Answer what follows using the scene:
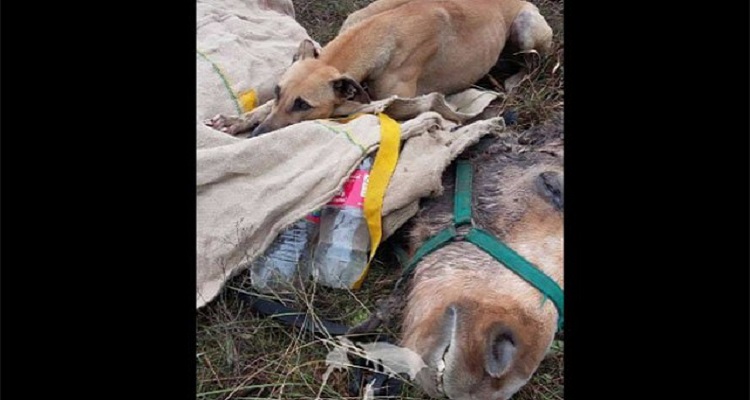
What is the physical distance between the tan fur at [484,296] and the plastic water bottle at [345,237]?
0.18 metres

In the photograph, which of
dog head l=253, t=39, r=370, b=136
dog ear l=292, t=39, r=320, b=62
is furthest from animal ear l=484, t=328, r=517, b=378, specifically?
dog ear l=292, t=39, r=320, b=62

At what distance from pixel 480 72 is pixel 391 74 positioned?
0.64 meters

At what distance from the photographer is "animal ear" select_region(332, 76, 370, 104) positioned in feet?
13.0

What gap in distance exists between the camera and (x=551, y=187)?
8.54ft

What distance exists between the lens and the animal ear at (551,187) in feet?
8.36

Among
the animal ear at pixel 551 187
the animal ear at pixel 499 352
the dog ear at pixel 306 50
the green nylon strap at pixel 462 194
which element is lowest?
the dog ear at pixel 306 50

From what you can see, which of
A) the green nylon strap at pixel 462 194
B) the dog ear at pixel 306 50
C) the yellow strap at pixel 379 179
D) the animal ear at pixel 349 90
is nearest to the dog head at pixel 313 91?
the animal ear at pixel 349 90

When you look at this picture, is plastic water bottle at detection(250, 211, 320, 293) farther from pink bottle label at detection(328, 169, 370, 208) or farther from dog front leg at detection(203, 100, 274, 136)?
dog front leg at detection(203, 100, 274, 136)

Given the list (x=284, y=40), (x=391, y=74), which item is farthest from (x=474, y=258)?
(x=284, y=40)

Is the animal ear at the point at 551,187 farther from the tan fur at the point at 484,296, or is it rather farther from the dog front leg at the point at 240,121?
the dog front leg at the point at 240,121

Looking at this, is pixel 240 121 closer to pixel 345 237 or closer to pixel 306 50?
pixel 306 50

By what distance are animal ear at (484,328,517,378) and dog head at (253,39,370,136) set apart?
2007 millimetres

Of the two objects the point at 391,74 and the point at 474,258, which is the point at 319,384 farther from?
the point at 391,74

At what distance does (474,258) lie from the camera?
7.79 ft
